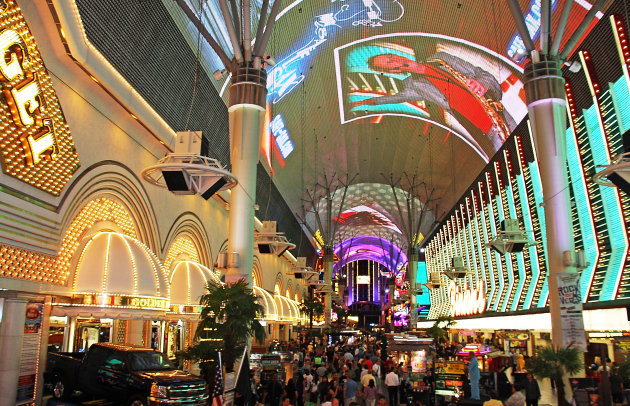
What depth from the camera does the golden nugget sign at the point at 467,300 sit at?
35812 mm

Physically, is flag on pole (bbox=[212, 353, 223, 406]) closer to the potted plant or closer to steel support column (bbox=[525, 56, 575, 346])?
the potted plant

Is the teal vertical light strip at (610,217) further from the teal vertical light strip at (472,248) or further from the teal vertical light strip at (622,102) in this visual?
the teal vertical light strip at (472,248)

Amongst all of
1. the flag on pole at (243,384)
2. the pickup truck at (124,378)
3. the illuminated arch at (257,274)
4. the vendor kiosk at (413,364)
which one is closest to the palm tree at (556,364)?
the vendor kiosk at (413,364)

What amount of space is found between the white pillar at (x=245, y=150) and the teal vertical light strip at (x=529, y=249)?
1473 cm

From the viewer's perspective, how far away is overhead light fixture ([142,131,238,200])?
1084 cm

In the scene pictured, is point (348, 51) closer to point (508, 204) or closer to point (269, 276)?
point (508, 204)

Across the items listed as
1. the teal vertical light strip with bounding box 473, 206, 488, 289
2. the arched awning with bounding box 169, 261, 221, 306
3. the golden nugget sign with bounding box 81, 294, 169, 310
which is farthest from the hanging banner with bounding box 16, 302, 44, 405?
the teal vertical light strip with bounding box 473, 206, 488, 289

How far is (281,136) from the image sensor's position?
34.8 meters

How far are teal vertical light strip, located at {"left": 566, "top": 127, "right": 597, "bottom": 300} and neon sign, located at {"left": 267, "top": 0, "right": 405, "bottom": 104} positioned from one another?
41.5 ft

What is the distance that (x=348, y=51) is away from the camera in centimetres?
3123

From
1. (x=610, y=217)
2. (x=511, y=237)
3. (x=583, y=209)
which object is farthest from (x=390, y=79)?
(x=610, y=217)

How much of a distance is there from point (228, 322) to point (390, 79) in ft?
86.4

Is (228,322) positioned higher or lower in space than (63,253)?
lower

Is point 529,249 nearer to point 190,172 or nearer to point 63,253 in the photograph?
point 190,172
